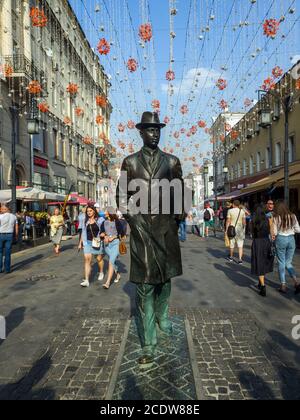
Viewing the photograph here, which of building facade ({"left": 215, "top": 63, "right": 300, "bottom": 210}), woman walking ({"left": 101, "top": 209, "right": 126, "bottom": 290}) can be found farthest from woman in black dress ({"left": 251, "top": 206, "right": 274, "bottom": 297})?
building facade ({"left": 215, "top": 63, "right": 300, "bottom": 210})

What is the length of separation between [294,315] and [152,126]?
11.7 feet

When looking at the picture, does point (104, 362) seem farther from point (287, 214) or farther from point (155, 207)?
point (287, 214)

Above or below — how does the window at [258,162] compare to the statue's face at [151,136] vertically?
above

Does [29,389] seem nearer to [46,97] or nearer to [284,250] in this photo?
[284,250]

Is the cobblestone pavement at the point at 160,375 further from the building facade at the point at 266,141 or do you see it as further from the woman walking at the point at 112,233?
the building facade at the point at 266,141

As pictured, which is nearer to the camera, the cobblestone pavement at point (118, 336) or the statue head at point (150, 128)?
the cobblestone pavement at point (118, 336)

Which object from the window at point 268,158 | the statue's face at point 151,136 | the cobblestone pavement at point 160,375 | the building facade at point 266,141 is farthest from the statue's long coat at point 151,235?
the window at point 268,158

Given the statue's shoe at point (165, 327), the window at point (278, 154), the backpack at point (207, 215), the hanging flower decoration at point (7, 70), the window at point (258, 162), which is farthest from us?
the window at point (258, 162)

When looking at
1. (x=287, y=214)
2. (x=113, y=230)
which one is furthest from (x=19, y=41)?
(x=287, y=214)

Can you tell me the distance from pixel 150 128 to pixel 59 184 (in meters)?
27.1

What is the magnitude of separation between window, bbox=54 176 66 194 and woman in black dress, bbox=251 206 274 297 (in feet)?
77.9

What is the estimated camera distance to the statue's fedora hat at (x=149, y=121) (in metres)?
3.59

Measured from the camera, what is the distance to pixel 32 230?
16000mm

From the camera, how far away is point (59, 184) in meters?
29.5
